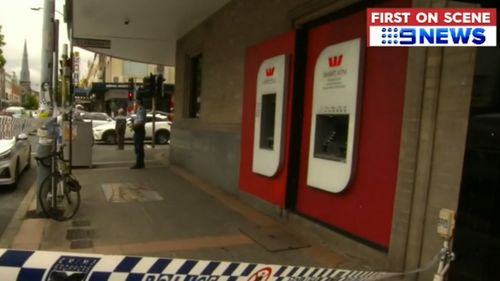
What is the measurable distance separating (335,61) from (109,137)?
1784 cm

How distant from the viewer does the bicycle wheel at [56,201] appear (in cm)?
694

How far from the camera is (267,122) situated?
25.8ft

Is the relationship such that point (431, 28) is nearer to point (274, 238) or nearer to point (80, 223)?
point (274, 238)

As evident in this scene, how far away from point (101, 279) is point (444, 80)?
11.1 ft

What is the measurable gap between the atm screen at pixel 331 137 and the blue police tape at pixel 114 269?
3.19 m

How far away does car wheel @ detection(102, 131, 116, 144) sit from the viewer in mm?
22094

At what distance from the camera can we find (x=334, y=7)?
610cm

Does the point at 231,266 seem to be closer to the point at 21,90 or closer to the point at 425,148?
the point at 425,148

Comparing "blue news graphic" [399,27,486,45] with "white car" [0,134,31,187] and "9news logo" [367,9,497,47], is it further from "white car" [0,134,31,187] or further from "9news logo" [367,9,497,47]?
"white car" [0,134,31,187]

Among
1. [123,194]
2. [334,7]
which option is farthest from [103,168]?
[334,7]

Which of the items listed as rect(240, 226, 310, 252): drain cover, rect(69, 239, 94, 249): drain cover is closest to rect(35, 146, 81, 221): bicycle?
rect(69, 239, 94, 249): drain cover

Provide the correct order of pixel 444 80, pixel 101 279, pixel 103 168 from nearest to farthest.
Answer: pixel 101 279
pixel 444 80
pixel 103 168

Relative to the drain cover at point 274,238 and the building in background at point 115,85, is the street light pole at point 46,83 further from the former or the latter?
the building in background at point 115,85

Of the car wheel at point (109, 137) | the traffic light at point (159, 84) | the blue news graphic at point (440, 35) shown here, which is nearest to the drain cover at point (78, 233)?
→ the blue news graphic at point (440, 35)
